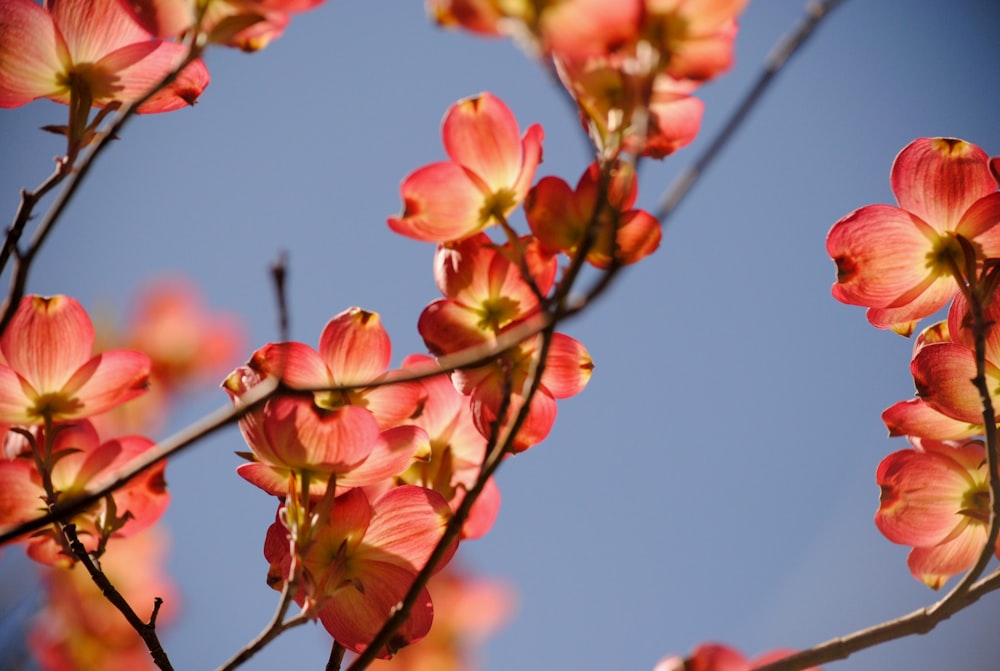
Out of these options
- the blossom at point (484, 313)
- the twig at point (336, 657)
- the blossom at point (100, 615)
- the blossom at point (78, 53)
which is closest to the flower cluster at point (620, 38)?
the blossom at point (484, 313)

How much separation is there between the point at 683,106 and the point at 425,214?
0.51 feet

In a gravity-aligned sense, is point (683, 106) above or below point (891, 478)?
above

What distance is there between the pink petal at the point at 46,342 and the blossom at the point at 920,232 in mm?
469

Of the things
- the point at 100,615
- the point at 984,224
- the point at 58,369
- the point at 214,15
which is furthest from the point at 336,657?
the point at 100,615

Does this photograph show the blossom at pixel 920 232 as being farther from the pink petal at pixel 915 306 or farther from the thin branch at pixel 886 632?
the thin branch at pixel 886 632

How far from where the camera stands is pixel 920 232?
51cm

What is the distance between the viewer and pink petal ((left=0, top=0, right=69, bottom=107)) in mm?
445

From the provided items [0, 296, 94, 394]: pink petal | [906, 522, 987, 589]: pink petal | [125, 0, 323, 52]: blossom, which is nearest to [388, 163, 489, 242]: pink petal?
[125, 0, 323, 52]: blossom

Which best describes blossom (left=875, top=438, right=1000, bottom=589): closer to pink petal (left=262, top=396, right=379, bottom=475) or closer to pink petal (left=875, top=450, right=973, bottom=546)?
pink petal (left=875, top=450, right=973, bottom=546)

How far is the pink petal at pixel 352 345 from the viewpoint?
1.56ft

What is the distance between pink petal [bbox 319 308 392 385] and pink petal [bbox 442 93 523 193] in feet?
0.35

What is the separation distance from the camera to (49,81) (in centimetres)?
47

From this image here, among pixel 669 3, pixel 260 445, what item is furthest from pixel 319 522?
pixel 669 3

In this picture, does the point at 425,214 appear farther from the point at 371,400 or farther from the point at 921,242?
the point at 921,242
